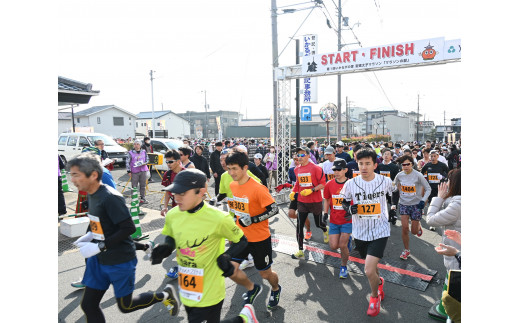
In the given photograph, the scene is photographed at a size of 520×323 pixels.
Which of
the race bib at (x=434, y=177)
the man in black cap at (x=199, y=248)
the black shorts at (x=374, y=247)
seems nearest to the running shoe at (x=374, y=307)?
the black shorts at (x=374, y=247)

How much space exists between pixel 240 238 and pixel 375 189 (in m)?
2.19

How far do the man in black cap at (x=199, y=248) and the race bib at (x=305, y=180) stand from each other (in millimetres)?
3229

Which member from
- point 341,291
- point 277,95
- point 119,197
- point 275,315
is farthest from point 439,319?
point 277,95

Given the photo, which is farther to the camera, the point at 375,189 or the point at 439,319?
the point at 375,189

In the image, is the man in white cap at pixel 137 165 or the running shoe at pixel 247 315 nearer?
the running shoe at pixel 247 315

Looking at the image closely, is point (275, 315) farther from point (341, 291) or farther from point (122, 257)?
point (122, 257)

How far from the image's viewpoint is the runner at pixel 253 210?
12.0 ft

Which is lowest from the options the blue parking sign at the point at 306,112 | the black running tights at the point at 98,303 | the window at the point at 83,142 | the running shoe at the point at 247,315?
the running shoe at the point at 247,315

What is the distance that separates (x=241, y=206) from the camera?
386 centimetres

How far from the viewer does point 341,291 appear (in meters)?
4.43

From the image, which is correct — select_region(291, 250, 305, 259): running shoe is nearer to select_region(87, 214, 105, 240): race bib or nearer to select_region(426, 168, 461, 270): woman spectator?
select_region(426, 168, 461, 270): woman spectator

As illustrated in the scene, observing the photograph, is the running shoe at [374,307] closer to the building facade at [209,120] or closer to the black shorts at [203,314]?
the black shorts at [203,314]

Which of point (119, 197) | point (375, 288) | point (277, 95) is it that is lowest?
point (375, 288)

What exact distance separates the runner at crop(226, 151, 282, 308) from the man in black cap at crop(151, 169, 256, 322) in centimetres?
99
